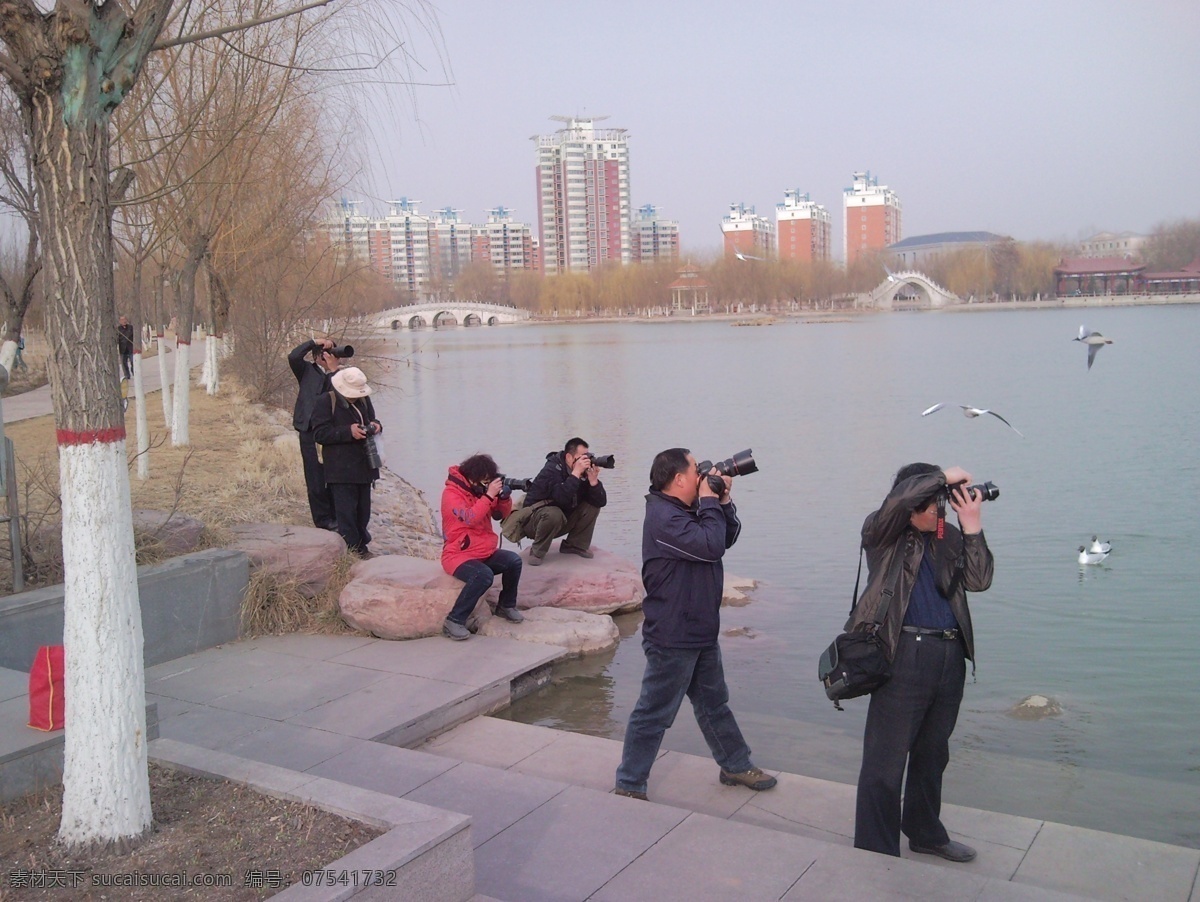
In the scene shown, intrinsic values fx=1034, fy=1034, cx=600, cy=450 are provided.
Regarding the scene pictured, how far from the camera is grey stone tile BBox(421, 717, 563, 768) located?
17.1ft

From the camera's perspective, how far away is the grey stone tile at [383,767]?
4.55 metres

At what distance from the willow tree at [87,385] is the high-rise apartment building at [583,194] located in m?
171

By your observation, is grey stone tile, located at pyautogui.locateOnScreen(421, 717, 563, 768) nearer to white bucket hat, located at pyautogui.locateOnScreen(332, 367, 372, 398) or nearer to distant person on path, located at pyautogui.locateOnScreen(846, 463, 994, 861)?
distant person on path, located at pyautogui.locateOnScreen(846, 463, 994, 861)

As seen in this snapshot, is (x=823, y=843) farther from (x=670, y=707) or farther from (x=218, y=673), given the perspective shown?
(x=218, y=673)

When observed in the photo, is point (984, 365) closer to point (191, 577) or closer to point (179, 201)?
point (179, 201)

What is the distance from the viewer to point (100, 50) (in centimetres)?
336

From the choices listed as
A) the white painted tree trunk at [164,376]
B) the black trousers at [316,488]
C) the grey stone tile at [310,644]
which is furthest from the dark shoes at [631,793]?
the white painted tree trunk at [164,376]

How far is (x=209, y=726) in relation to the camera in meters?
5.35

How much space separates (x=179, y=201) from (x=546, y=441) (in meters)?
11.1

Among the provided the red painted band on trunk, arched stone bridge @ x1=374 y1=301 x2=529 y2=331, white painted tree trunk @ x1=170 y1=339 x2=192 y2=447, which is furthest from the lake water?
arched stone bridge @ x1=374 y1=301 x2=529 y2=331

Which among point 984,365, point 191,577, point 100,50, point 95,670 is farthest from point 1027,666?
point 984,365

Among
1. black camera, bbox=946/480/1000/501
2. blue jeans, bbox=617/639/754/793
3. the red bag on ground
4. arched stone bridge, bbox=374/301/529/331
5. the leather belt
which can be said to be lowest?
blue jeans, bbox=617/639/754/793

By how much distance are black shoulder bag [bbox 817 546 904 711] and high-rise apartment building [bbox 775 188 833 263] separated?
169 m

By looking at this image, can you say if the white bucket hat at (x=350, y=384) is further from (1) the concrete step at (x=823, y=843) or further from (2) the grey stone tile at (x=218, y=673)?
(1) the concrete step at (x=823, y=843)
